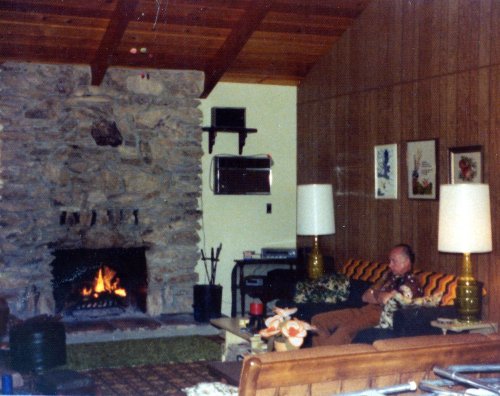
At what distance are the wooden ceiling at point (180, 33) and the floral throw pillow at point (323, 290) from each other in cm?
234

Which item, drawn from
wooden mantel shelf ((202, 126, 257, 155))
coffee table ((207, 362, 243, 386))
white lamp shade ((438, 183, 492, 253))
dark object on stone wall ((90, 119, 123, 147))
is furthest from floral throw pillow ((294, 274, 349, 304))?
dark object on stone wall ((90, 119, 123, 147))

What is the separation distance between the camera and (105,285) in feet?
25.7

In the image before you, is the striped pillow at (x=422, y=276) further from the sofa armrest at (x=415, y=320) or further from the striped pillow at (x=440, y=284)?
the sofa armrest at (x=415, y=320)

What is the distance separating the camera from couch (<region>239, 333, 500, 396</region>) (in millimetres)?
2879

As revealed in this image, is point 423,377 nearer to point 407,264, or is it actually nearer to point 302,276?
point 407,264

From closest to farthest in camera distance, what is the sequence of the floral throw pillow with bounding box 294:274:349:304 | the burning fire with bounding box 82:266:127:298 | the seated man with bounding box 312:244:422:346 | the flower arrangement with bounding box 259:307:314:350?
the flower arrangement with bounding box 259:307:314:350 → the seated man with bounding box 312:244:422:346 → the floral throw pillow with bounding box 294:274:349:304 → the burning fire with bounding box 82:266:127:298

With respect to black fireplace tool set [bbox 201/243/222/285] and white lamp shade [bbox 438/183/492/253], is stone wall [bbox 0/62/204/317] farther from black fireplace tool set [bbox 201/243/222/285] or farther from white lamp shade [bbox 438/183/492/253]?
white lamp shade [bbox 438/183/492/253]

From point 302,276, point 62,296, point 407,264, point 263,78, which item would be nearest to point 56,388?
point 407,264

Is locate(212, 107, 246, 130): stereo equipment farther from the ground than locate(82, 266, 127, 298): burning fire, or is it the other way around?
locate(212, 107, 246, 130): stereo equipment

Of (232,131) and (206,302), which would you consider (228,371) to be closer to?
(206,302)

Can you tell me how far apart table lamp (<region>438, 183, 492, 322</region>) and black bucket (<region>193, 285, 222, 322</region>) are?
3.08 meters

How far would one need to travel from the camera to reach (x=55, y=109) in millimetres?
7488

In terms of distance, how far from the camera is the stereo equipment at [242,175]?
8.42 m

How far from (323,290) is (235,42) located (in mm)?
2480
